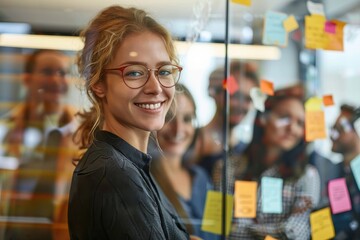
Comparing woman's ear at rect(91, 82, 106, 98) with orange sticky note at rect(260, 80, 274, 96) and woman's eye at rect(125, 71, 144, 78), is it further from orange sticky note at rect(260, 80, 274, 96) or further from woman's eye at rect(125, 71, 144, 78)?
orange sticky note at rect(260, 80, 274, 96)

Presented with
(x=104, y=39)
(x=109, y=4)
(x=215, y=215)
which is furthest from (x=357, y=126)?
(x=104, y=39)

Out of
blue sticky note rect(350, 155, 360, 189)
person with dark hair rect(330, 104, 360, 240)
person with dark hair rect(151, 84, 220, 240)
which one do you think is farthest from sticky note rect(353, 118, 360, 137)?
person with dark hair rect(151, 84, 220, 240)

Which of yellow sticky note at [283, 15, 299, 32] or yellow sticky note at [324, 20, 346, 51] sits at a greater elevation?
yellow sticky note at [283, 15, 299, 32]

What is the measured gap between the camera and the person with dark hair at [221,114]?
290 centimetres

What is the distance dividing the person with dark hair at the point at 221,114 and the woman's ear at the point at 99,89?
1.64 meters

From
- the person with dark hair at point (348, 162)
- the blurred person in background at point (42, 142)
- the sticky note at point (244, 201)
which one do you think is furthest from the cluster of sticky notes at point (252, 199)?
the blurred person in background at point (42, 142)

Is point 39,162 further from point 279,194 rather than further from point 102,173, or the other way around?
point 102,173

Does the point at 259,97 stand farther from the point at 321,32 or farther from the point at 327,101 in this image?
the point at 321,32

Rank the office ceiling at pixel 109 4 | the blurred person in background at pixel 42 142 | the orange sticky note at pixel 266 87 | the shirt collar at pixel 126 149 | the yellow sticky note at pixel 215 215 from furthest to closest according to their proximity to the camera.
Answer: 1. the orange sticky note at pixel 266 87
2. the yellow sticky note at pixel 215 215
3. the blurred person in background at pixel 42 142
4. the office ceiling at pixel 109 4
5. the shirt collar at pixel 126 149

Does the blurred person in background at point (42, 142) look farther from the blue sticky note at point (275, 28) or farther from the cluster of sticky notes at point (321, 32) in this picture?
the cluster of sticky notes at point (321, 32)

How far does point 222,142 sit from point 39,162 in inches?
42.4

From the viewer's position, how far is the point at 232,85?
9.23ft

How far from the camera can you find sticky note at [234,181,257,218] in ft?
8.14

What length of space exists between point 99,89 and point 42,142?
1.33 m
